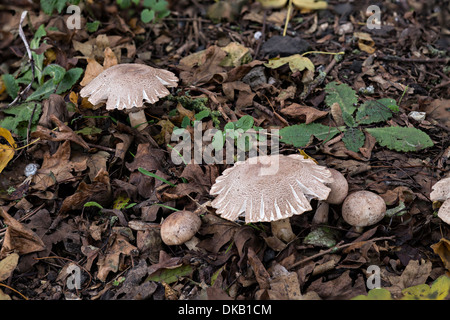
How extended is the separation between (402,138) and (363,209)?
1099mm

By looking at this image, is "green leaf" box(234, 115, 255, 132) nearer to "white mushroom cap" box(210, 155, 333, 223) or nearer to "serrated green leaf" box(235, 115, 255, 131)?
"serrated green leaf" box(235, 115, 255, 131)

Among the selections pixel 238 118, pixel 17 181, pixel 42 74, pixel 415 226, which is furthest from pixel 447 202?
pixel 42 74

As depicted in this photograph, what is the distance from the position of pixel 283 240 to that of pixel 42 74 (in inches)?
124

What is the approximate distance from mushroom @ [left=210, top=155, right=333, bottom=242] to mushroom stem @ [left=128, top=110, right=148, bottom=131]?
1368mm

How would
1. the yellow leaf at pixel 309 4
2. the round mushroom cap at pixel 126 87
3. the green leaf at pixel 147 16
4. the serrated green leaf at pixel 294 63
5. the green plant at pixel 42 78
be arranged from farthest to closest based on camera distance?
the yellow leaf at pixel 309 4, the green leaf at pixel 147 16, the serrated green leaf at pixel 294 63, the green plant at pixel 42 78, the round mushroom cap at pixel 126 87

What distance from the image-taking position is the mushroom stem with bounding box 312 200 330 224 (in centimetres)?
299

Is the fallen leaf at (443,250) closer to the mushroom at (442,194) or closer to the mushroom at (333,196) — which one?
the mushroom at (442,194)

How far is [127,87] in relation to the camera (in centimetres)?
341

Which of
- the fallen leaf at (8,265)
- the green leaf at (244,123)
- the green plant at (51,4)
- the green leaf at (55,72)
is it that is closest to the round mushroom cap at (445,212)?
the green leaf at (244,123)

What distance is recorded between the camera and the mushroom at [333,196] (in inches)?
114

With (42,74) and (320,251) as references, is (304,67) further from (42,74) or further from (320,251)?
(42,74)

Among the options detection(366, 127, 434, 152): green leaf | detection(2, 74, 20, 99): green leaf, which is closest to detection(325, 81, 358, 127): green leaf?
detection(366, 127, 434, 152): green leaf

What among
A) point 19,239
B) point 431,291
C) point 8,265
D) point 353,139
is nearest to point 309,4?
point 353,139

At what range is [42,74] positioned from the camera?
4262 mm
